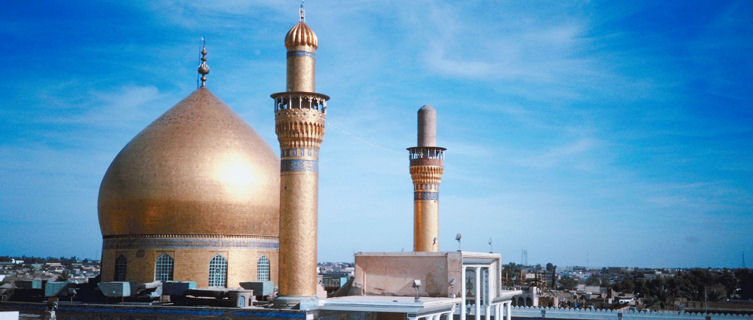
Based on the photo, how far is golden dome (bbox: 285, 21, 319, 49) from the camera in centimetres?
1930

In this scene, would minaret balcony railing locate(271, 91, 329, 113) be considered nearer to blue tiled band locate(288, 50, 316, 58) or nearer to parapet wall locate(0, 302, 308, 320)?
blue tiled band locate(288, 50, 316, 58)

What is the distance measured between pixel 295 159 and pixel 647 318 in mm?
17621

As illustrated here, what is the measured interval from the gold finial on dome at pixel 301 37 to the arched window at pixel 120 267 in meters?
8.77

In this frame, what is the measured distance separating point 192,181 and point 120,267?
3.55m

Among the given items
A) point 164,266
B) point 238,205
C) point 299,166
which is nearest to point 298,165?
point 299,166

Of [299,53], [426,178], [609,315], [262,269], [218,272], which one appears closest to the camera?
[299,53]

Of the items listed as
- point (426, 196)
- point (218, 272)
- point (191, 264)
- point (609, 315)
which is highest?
point (426, 196)

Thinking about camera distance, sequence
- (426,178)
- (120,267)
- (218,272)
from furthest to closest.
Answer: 1. (426,178)
2. (120,267)
3. (218,272)

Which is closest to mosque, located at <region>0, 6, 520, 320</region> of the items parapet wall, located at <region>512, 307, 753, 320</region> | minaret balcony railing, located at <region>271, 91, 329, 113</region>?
minaret balcony railing, located at <region>271, 91, 329, 113</region>

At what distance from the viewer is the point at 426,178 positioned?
25.5 metres

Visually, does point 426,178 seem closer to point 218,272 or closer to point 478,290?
point 478,290

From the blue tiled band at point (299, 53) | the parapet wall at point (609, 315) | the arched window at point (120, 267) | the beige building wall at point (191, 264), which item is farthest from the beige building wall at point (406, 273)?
the parapet wall at point (609, 315)

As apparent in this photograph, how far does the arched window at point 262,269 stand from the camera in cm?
2348

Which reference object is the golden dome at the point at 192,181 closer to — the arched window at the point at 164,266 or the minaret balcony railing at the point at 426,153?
the arched window at the point at 164,266
